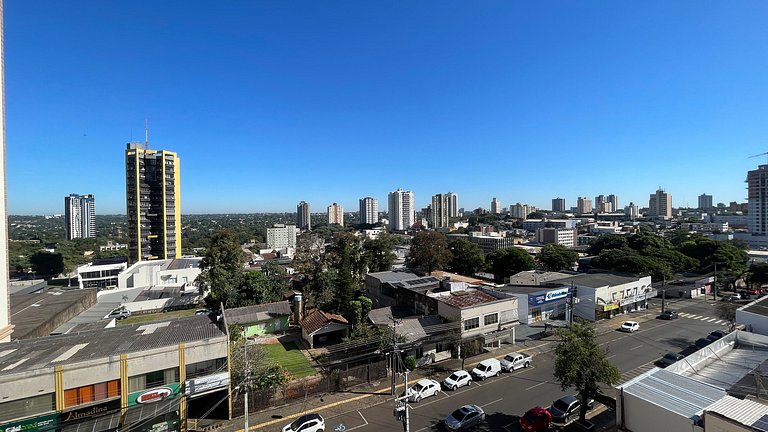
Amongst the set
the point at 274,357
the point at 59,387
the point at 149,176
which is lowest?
the point at 274,357

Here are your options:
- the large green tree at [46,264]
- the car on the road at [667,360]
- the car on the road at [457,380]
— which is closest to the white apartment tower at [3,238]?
the car on the road at [457,380]

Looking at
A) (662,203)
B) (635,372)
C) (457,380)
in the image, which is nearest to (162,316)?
(457,380)

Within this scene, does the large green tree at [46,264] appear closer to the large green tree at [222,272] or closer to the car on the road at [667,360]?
the large green tree at [222,272]

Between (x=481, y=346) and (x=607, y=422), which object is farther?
(x=481, y=346)

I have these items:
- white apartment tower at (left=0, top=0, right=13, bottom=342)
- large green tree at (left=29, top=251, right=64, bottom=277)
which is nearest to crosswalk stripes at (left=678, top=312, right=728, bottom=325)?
white apartment tower at (left=0, top=0, right=13, bottom=342)

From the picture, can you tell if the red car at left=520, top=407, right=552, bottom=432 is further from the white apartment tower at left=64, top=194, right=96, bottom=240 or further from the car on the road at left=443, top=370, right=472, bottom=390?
the white apartment tower at left=64, top=194, right=96, bottom=240

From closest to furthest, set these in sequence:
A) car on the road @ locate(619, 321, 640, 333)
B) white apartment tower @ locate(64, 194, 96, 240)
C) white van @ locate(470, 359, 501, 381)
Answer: white van @ locate(470, 359, 501, 381) < car on the road @ locate(619, 321, 640, 333) < white apartment tower @ locate(64, 194, 96, 240)

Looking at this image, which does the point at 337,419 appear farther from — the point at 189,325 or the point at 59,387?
the point at 59,387

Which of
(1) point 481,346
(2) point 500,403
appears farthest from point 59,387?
(1) point 481,346
